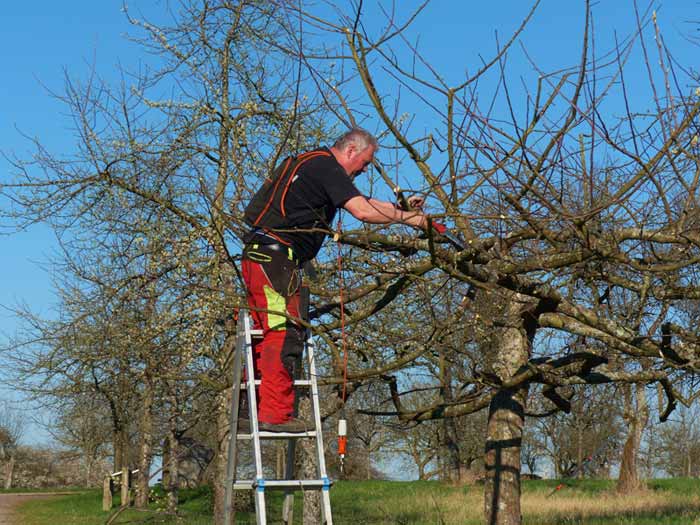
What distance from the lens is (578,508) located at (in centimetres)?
1720

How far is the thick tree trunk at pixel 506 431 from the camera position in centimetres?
1065

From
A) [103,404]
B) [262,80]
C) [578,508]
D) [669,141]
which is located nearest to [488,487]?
[578,508]

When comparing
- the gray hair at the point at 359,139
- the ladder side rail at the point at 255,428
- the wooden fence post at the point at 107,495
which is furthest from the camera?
the wooden fence post at the point at 107,495

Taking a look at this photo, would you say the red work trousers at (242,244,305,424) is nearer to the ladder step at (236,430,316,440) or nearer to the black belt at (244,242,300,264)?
the black belt at (244,242,300,264)

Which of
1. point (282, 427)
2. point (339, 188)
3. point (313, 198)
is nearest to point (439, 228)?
point (339, 188)

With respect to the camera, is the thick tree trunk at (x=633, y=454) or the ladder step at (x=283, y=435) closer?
the ladder step at (x=283, y=435)

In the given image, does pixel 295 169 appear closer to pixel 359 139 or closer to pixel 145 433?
pixel 359 139

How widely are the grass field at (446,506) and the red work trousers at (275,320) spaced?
6884mm

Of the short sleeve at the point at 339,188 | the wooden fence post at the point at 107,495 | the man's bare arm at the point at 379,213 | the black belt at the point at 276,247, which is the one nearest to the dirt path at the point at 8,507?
the wooden fence post at the point at 107,495

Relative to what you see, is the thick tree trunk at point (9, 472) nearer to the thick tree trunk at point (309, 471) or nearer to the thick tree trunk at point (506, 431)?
the thick tree trunk at point (309, 471)

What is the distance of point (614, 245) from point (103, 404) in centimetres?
1854

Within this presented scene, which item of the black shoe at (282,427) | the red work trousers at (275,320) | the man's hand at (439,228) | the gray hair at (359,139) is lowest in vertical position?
the black shoe at (282,427)

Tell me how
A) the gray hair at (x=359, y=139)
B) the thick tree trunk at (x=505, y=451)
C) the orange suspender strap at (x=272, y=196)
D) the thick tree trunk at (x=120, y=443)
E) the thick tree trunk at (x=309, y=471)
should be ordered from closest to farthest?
the gray hair at (x=359, y=139), the orange suspender strap at (x=272, y=196), the thick tree trunk at (x=505, y=451), the thick tree trunk at (x=309, y=471), the thick tree trunk at (x=120, y=443)

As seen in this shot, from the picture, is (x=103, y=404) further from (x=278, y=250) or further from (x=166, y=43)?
(x=278, y=250)
